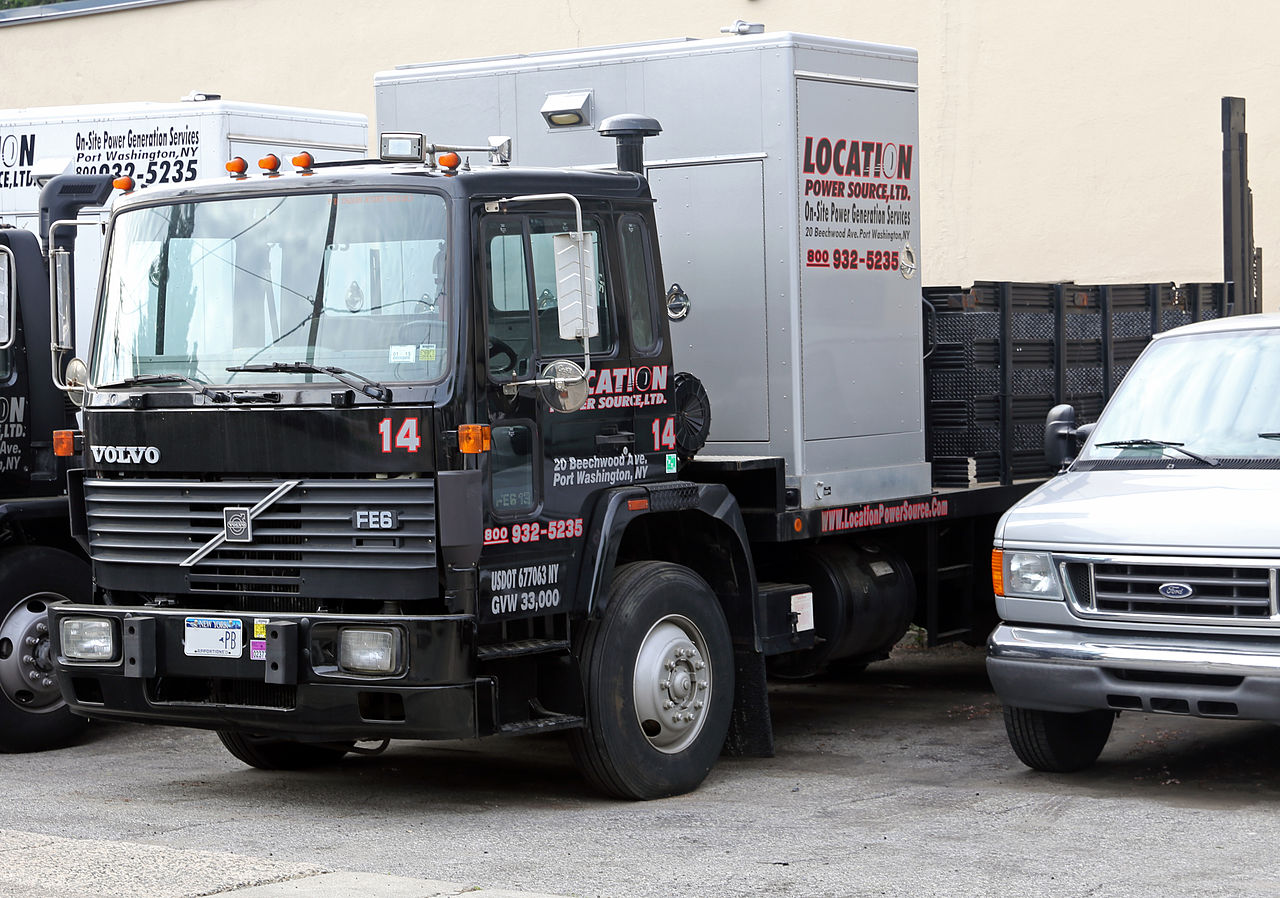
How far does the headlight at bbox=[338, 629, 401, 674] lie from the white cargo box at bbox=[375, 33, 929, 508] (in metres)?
2.46

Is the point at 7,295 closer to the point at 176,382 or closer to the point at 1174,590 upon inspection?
the point at 176,382

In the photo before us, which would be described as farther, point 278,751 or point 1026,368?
point 1026,368

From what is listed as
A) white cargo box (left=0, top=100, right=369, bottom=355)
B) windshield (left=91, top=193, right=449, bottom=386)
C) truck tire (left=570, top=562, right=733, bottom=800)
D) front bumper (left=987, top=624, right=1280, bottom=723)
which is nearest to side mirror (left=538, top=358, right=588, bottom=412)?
windshield (left=91, top=193, right=449, bottom=386)

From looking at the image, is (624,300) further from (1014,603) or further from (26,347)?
(26,347)

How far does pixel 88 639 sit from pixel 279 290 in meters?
1.77

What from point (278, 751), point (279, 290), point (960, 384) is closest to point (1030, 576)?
point (960, 384)

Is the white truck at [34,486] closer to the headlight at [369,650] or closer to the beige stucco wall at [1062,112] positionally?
the headlight at [369,650]

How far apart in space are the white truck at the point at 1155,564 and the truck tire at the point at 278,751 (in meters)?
3.45

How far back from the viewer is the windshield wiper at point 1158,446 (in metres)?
8.58

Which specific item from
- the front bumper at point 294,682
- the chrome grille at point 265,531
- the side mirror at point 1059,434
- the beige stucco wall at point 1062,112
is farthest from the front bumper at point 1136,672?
the beige stucco wall at point 1062,112

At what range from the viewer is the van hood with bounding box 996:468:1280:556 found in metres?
7.89

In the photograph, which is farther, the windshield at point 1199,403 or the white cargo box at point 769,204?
the white cargo box at point 769,204

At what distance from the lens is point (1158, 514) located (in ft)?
26.7

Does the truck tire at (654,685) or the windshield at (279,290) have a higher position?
the windshield at (279,290)
